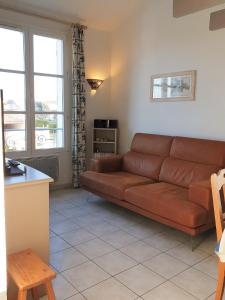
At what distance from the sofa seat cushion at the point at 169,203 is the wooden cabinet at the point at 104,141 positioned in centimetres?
163

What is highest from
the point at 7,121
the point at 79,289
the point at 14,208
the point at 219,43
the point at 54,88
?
the point at 219,43

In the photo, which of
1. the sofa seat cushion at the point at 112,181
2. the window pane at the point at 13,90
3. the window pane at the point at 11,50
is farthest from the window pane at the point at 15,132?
the sofa seat cushion at the point at 112,181

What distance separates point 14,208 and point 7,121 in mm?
2492

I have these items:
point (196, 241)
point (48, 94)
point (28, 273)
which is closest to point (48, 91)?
point (48, 94)

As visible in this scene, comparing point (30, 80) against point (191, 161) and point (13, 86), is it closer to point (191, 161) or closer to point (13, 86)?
point (13, 86)

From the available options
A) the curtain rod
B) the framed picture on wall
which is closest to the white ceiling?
the curtain rod

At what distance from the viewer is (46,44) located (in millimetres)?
4352

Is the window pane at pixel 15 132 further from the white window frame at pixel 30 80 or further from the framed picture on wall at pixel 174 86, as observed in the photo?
the framed picture on wall at pixel 174 86

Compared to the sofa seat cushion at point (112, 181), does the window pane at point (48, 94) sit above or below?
above

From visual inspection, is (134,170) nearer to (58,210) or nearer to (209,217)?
(58,210)

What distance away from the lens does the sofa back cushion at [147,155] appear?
3832 mm

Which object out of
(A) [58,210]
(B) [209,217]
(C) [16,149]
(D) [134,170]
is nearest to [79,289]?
(B) [209,217]

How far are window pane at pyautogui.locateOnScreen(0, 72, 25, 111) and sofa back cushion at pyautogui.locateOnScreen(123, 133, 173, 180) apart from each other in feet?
5.91

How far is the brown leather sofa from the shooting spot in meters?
2.70
